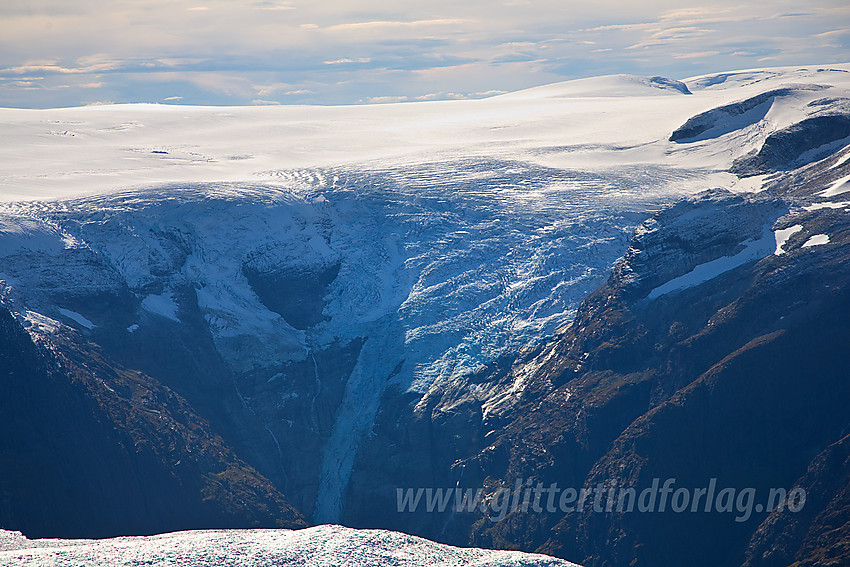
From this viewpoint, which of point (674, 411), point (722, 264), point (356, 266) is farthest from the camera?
point (356, 266)

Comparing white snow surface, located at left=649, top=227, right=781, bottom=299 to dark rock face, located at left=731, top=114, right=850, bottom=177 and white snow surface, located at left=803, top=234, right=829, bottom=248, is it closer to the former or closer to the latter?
white snow surface, located at left=803, top=234, right=829, bottom=248

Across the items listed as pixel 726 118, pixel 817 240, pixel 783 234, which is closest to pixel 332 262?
pixel 783 234

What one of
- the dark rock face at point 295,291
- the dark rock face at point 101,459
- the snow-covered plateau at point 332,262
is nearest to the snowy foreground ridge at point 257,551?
the dark rock face at point 101,459

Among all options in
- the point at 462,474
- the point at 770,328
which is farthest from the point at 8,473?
the point at 770,328

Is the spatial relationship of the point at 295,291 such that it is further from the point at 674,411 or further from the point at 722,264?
the point at 722,264

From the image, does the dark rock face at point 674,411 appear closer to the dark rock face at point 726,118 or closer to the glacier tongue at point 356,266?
the glacier tongue at point 356,266

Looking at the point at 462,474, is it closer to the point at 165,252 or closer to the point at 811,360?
the point at 811,360

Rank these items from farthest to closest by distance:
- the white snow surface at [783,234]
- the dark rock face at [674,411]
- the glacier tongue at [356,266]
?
1. the glacier tongue at [356,266]
2. the white snow surface at [783,234]
3. the dark rock face at [674,411]
